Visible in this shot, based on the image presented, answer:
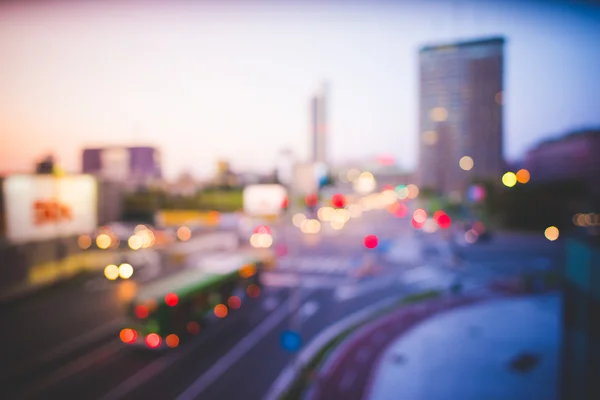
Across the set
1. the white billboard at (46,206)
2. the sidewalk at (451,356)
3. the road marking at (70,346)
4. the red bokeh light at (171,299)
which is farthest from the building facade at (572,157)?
the road marking at (70,346)

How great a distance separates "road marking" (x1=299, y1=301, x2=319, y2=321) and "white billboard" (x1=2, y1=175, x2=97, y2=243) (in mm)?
6769

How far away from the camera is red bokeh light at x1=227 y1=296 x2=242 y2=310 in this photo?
10600 mm

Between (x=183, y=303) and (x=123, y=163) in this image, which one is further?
(x=123, y=163)

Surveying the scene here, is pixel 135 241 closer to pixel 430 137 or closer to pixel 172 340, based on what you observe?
pixel 172 340

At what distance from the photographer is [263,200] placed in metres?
14.4

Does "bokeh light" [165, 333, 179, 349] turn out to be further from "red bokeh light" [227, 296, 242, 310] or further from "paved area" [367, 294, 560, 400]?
"paved area" [367, 294, 560, 400]

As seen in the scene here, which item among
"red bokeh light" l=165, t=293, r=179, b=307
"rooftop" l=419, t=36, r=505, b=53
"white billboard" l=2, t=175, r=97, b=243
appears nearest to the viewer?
"white billboard" l=2, t=175, r=97, b=243

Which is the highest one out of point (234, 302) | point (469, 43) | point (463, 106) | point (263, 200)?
point (469, 43)

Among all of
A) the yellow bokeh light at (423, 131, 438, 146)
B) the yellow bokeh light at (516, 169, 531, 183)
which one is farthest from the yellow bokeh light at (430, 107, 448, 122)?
the yellow bokeh light at (516, 169, 531, 183)

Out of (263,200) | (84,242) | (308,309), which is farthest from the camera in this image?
(84,242)

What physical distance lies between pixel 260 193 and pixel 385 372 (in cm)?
906

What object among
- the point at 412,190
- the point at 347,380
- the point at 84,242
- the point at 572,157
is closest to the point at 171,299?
the point at 347,380

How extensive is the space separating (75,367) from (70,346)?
1.44 meters

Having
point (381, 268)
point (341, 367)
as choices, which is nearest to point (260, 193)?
point (381, 268)
